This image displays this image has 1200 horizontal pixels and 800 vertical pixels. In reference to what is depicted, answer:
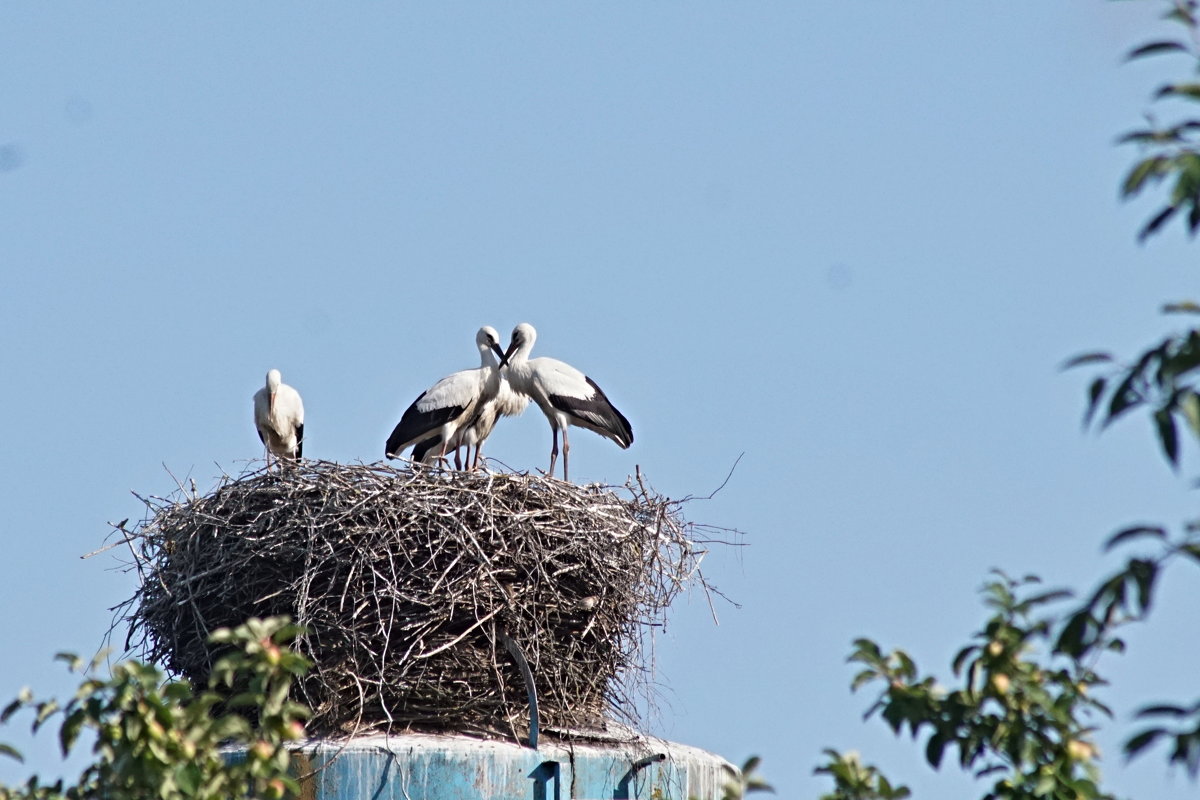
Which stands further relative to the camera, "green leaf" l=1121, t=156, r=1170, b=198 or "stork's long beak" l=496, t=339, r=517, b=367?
"stork's long beak" l=496, t=339, r=517, b=367

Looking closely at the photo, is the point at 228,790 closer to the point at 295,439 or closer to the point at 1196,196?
the point at 1196,196

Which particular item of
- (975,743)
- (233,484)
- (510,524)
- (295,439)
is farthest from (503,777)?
(295,439)

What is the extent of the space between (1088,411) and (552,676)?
6.57m

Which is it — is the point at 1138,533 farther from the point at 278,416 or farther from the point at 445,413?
the point at 278,416

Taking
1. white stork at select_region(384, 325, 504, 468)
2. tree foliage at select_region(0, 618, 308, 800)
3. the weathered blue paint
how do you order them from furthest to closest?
white stork at select_region(384, 325, 504, 468), the weathered blue paint, tree foliage at select_region(0, 618, 308, 800)

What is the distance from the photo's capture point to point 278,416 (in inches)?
578

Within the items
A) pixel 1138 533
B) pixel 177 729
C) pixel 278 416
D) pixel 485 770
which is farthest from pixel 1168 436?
pixel 278 416

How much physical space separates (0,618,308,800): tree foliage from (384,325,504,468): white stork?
8748 millimetres

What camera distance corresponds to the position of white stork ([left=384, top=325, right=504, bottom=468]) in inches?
539

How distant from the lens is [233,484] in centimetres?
1009

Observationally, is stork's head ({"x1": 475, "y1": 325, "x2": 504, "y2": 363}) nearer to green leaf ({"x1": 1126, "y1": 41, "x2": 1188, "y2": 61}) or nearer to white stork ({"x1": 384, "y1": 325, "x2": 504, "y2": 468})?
white stork ({"x1": 384, "y1": 325, "x2": 504, "y2": 468})

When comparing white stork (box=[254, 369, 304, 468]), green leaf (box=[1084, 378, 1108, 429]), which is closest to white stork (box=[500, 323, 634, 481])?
white stork (box=[254, 369, 304, 468])

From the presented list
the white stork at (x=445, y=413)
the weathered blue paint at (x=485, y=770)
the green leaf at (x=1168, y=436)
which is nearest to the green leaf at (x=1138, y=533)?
the green leaf at (x=1168, y=436)

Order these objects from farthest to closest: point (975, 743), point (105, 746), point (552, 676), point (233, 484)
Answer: point (233, 484) → point (552, 676) → point (105, 746) → point (975, 743)
